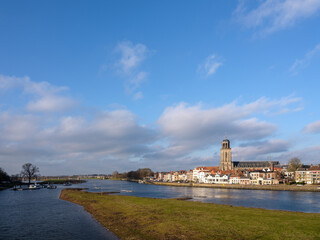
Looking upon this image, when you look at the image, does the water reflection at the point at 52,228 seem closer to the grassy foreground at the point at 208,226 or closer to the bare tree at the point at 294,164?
the grassy foreground at the point at 208,226

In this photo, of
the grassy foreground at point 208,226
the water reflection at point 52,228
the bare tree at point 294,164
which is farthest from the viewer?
the bare tree at point 294,164

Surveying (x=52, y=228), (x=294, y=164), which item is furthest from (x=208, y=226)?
(x=294, y=164)

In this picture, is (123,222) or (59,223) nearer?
(123,222)

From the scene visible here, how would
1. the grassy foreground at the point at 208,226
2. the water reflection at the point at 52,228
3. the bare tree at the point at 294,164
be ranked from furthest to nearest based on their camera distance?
the bare tree at the point at 294,164 < the water reflection at the point at 52,228 < the grassy foreground at the point at 208,226

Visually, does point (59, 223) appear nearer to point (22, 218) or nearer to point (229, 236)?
point (22, 218)

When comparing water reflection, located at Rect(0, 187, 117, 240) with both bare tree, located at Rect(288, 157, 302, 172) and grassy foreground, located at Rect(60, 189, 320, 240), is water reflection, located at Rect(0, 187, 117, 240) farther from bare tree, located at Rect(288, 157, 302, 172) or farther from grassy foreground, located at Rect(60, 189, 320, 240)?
bare tree, located at Rect(288, 157, 302, 172)

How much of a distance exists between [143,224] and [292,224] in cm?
1875

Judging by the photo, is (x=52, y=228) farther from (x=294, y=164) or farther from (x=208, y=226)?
(x=294, y=164)

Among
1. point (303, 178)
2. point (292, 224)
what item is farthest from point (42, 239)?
point (303, 178)

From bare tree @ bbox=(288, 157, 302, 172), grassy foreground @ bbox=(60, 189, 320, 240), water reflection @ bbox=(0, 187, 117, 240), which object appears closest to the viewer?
grassy foreground @ bbox=(60, 189, 320, 240)

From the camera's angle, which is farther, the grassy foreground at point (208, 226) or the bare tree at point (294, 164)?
the bare tree at point (294, 164)

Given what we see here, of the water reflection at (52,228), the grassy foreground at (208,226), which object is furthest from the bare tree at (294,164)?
the water reflection at (52,228)

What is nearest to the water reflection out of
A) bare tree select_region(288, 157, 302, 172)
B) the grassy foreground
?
the grassy foreground

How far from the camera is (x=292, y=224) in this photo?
97.7 ft
